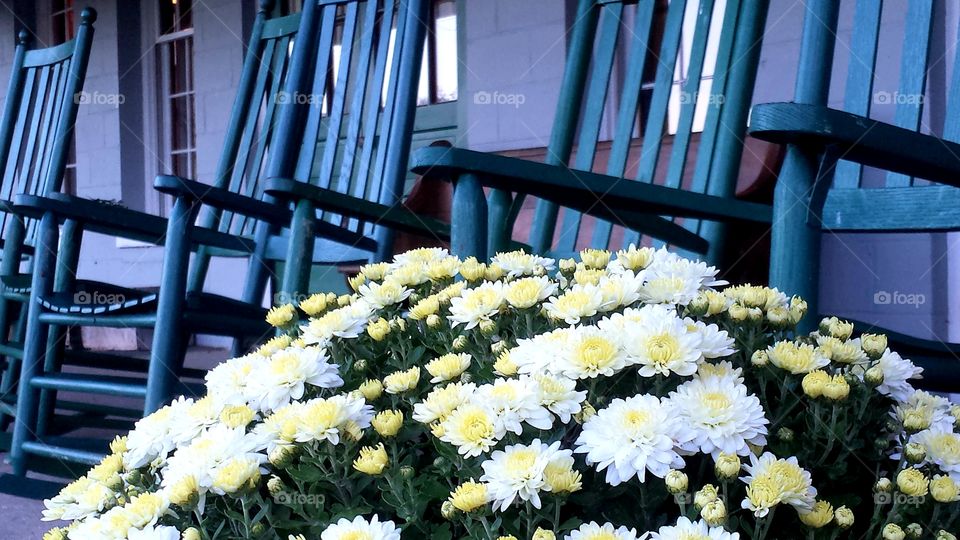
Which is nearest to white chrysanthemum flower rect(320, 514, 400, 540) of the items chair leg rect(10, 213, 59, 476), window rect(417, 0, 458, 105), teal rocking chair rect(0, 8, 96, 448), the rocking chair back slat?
the rocking chair back slat

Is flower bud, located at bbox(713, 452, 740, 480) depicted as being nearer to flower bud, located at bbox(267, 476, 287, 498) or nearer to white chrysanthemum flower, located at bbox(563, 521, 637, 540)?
white chrysanthemum flower, located at bbox(563, 521, 637, 540)

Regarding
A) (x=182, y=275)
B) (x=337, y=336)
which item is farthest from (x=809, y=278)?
(x=182, y=275)

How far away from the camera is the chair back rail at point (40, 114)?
1979mm

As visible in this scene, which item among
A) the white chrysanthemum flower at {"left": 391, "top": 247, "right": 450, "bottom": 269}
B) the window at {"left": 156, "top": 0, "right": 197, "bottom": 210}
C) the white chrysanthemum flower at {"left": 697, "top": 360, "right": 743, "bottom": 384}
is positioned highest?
the window at {"left": 156, "top": 0, "right": 197, "bottom": 210}

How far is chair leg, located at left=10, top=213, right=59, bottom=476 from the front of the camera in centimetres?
148

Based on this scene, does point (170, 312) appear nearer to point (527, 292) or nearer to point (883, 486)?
point (527, 292)

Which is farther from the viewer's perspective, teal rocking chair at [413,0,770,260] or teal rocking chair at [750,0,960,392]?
teal rocking chair at [413,0,770,260]

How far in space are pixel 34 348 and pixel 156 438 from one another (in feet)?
3.74

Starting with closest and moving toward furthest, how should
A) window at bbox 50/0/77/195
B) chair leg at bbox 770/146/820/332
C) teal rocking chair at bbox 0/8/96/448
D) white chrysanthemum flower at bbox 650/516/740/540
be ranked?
white chrysanthemum flower at bbox 650/516/740/540 < chair leg at bbox 770/146/820/332 < teal rocking chair at bbox 0/8/96/448 < window at bbox 50/0/77/195

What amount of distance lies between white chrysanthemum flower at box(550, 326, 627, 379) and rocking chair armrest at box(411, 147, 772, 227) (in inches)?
10.9

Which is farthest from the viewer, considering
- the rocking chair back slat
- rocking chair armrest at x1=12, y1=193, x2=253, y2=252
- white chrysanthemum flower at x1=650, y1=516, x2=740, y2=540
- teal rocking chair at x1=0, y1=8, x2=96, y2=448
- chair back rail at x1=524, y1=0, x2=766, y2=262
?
teal rocking chair at x1=0, y1=8, x2=96, y2=448

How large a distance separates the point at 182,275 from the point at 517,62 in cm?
184

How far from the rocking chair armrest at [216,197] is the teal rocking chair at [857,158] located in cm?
82

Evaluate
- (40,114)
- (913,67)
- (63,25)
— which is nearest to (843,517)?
(913,67)
